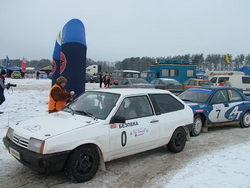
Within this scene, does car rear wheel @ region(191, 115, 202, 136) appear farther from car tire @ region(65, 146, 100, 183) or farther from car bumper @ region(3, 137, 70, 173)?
car bumper @ region(3, 137, 70, 173)

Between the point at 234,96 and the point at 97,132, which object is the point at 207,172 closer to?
the point at 97,132

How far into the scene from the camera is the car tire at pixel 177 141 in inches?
201

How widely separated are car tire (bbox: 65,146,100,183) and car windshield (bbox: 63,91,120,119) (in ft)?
2.29

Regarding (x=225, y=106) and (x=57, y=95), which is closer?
(x=57, y=95)

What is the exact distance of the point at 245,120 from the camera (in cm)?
805

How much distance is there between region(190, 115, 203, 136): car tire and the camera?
677cm

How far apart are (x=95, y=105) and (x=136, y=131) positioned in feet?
3.16

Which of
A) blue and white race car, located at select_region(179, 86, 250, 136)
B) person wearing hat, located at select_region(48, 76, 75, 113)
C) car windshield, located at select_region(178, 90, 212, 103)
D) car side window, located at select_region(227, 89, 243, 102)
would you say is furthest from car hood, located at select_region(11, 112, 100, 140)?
car side window, located at select_region(227, 89, 243, 102)

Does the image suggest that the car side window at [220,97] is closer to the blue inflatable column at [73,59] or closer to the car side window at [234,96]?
the car side window at [234,96]

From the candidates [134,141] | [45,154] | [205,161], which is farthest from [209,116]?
[45,154]

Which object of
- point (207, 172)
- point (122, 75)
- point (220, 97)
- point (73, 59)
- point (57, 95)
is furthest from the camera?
point (122, 75)

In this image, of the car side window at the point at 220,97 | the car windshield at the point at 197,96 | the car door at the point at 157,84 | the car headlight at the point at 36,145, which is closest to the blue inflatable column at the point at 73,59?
the car windshield at the point at 197,96

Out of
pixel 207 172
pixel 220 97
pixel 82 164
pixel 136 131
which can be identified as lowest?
pixel 207 172

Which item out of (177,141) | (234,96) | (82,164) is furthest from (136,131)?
(234,96)
